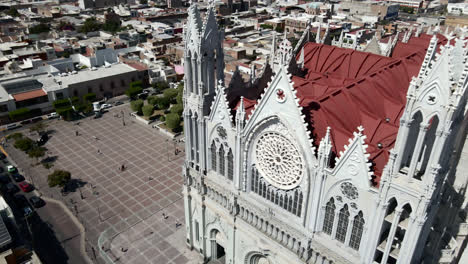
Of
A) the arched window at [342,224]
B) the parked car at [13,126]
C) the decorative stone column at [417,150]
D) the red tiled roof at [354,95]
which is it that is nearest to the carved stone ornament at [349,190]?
the arched window at [342,224]

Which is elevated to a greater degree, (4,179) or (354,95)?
(354,95)

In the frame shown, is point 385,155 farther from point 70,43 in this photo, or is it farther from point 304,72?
point 70,43

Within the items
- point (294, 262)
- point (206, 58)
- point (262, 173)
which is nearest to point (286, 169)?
point (262, 173)

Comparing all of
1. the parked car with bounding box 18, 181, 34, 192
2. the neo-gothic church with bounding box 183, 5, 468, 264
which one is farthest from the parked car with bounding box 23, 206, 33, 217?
the neo-gothic church with bounding box 183, 5, 468, 264

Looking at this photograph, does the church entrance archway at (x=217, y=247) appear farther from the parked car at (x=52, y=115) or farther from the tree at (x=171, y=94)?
the parked car at (x=52, y=115)

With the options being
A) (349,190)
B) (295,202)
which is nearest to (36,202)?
(295,202)

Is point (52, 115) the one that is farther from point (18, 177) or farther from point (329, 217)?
point (329, 217)
